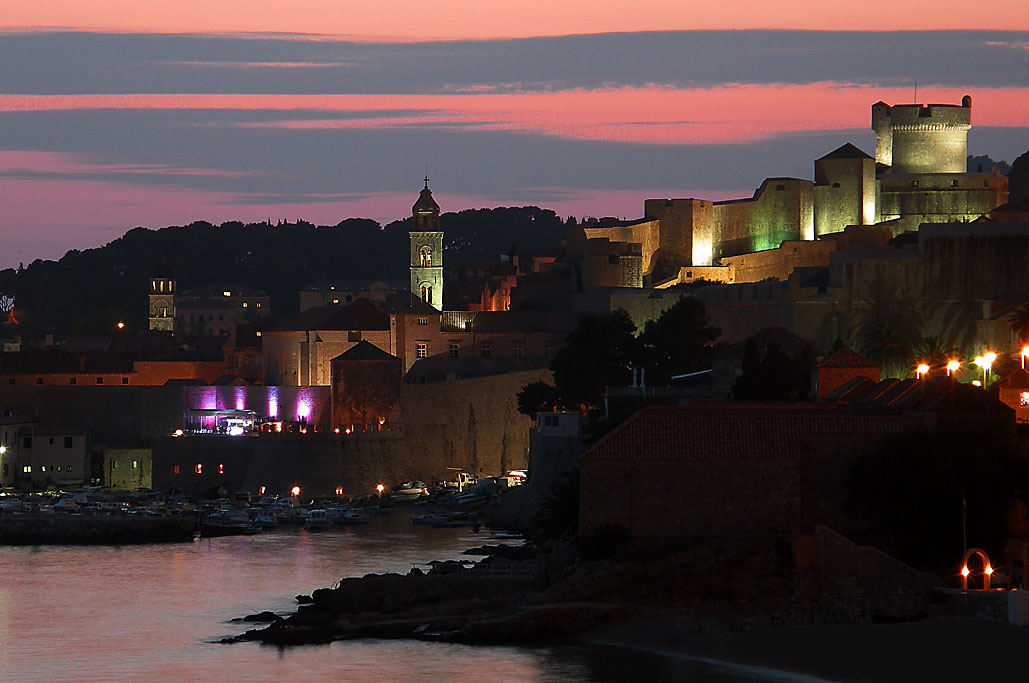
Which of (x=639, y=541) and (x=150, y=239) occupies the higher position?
(x=150, y=239)

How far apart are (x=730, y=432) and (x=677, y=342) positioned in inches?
981

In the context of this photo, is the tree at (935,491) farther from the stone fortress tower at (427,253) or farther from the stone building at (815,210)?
the stone fortress tower at (427,253)

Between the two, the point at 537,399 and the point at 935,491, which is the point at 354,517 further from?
the point at 935,491

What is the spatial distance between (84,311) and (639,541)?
11396 cm

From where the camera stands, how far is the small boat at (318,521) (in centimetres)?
6144

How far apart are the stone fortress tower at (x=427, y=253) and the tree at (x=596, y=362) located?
92.6ft

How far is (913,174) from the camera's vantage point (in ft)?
251

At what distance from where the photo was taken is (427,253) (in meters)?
92.0

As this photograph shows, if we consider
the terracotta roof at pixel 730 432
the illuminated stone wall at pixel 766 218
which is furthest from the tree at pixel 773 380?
the illuminated stone wall at pixel 766 218

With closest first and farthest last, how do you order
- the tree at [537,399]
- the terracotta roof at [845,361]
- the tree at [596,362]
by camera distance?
the terracotta roof at [845,361]
the tree at [596,362]
the tree at [537,399]

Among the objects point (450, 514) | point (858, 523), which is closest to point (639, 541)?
point (858, 523)

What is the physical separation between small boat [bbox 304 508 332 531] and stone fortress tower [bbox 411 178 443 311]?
2849 cm

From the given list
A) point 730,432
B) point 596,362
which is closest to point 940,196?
point 596,362

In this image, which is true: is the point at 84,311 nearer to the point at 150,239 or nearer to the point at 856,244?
the point at 150,239
